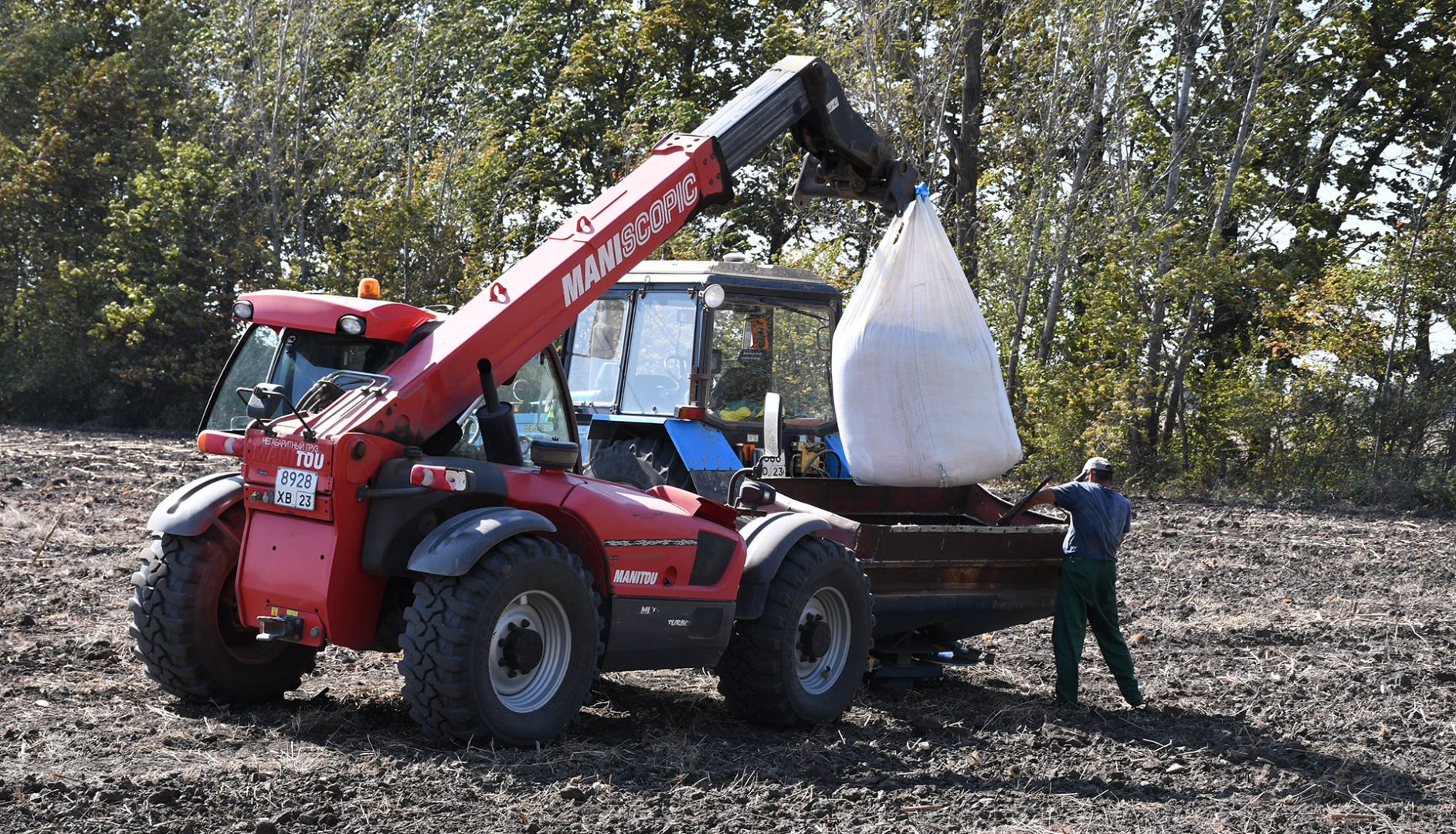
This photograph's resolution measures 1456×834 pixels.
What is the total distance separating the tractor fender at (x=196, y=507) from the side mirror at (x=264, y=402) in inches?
18.3

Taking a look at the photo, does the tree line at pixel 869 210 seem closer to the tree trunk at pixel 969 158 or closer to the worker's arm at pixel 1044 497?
the tree trunk at pixel 969 158

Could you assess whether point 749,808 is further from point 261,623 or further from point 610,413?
point 610,413

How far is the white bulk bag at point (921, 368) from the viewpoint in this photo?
26.8 feet

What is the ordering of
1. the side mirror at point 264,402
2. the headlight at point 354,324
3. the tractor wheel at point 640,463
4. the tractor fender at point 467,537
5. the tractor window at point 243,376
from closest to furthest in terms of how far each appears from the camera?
the tractor fender at point 467,537 < the side mirror at point 264,402 < the headlight at point 354,324 < the tractor window at point 243,376 < the tractor wheel at point 640,463

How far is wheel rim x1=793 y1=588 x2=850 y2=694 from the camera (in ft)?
22.2

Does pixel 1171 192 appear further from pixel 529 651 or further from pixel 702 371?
pixel 529 651

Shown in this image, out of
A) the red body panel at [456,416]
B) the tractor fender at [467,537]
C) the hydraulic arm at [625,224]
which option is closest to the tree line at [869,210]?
the hydraulic arm at [625,224]

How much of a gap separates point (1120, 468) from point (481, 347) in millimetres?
16093

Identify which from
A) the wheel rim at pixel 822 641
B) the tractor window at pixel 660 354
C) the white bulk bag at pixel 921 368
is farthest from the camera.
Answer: the tractor window at pixel 660 354

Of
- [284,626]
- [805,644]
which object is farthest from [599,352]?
[284,626]

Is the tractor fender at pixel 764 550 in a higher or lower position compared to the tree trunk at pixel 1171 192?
lower

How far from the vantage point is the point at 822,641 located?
679 cm

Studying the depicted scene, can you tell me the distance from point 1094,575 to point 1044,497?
2.70 feet

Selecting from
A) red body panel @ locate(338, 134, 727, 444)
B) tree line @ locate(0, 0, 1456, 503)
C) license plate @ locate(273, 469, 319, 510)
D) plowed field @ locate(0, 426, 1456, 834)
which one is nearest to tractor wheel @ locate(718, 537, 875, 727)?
plowed field @ locate(0, 426, 1456, 834)
